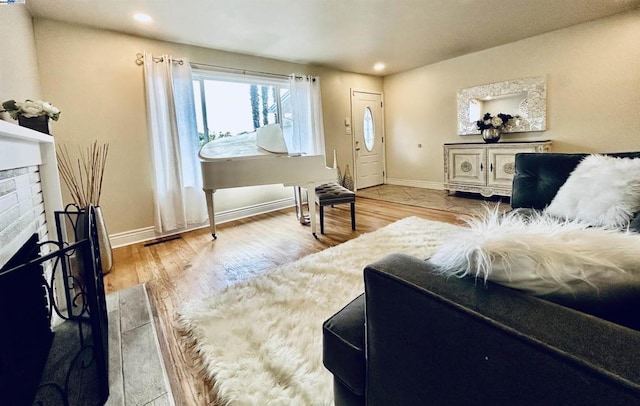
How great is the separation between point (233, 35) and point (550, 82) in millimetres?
4415

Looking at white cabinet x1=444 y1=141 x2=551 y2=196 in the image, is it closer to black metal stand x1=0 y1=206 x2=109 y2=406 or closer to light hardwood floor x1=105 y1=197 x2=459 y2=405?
light hardwood floor x1=105 y1=197 x2=459 y2=405

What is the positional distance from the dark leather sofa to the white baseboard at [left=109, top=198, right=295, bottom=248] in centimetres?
338

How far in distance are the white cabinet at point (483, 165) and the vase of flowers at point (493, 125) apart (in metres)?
0.17

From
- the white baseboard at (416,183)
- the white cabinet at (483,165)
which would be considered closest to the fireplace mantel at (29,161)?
the white cabinet at (483,165)

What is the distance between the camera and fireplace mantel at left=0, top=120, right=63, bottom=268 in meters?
1.13

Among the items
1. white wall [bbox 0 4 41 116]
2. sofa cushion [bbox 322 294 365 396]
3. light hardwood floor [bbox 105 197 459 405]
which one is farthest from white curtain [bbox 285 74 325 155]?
sofa cushion [bbox 322 294 365 396]

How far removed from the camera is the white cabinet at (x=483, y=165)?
4.45 meters

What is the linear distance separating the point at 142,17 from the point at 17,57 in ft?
3.96

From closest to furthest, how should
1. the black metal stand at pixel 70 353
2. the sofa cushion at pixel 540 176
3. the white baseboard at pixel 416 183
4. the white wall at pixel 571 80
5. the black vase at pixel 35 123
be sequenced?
1. the black metal stand at pixel 70 353
2. the black vase at pixel 35 123
3. the sofa cushion at pixel 540 176
4. the white wall at pixel 571 80
5. the white baseboard at pixel 416 183

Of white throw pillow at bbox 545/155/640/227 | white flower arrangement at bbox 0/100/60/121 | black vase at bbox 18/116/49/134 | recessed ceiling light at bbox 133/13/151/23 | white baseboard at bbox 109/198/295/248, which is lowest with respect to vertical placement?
white baseboard at bbox 109/198/295/248

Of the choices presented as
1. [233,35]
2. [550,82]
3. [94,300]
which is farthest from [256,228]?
[550,82]

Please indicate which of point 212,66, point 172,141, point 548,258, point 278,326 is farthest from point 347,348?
point 212,66

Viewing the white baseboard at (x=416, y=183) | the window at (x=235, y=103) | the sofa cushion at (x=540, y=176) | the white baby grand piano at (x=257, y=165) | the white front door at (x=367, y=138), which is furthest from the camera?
the white front door at (x=367, y=138)

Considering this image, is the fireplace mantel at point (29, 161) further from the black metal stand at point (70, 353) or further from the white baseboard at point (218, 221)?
the white baseboard at point (218, 221)
